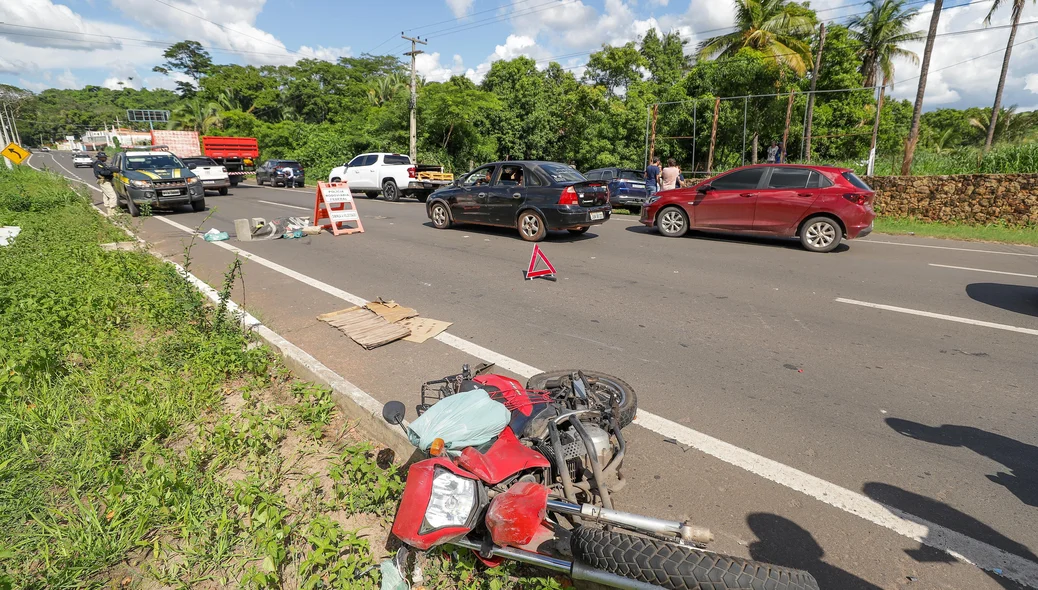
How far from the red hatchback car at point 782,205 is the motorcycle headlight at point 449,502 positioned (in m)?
9.61

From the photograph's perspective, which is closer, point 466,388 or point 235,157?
point 466,388

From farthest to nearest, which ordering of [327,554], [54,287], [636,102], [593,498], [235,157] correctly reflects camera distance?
1. [235,157]
2. [636,102]
3. [54,287]
4. [593,498]
5. [327,554]

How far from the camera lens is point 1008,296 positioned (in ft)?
21.8

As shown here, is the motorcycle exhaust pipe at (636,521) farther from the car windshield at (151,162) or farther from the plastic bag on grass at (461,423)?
the car windshield at (151,162)

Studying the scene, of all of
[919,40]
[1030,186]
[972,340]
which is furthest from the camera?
[919,40]

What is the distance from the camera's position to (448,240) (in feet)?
36.8

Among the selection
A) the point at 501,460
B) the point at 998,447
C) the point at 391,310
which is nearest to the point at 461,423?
the point at 501,460

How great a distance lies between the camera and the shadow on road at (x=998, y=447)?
297 centimetres

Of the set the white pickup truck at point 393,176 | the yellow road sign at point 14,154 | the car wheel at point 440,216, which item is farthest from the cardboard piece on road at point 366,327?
the yellow road sign at point 14,154

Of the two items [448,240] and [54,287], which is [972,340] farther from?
[54,287]

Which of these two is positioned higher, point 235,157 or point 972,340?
point 235,157

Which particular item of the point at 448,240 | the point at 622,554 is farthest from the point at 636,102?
the point at 622,554

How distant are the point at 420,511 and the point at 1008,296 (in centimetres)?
809

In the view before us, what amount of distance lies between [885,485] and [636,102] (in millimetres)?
28944
